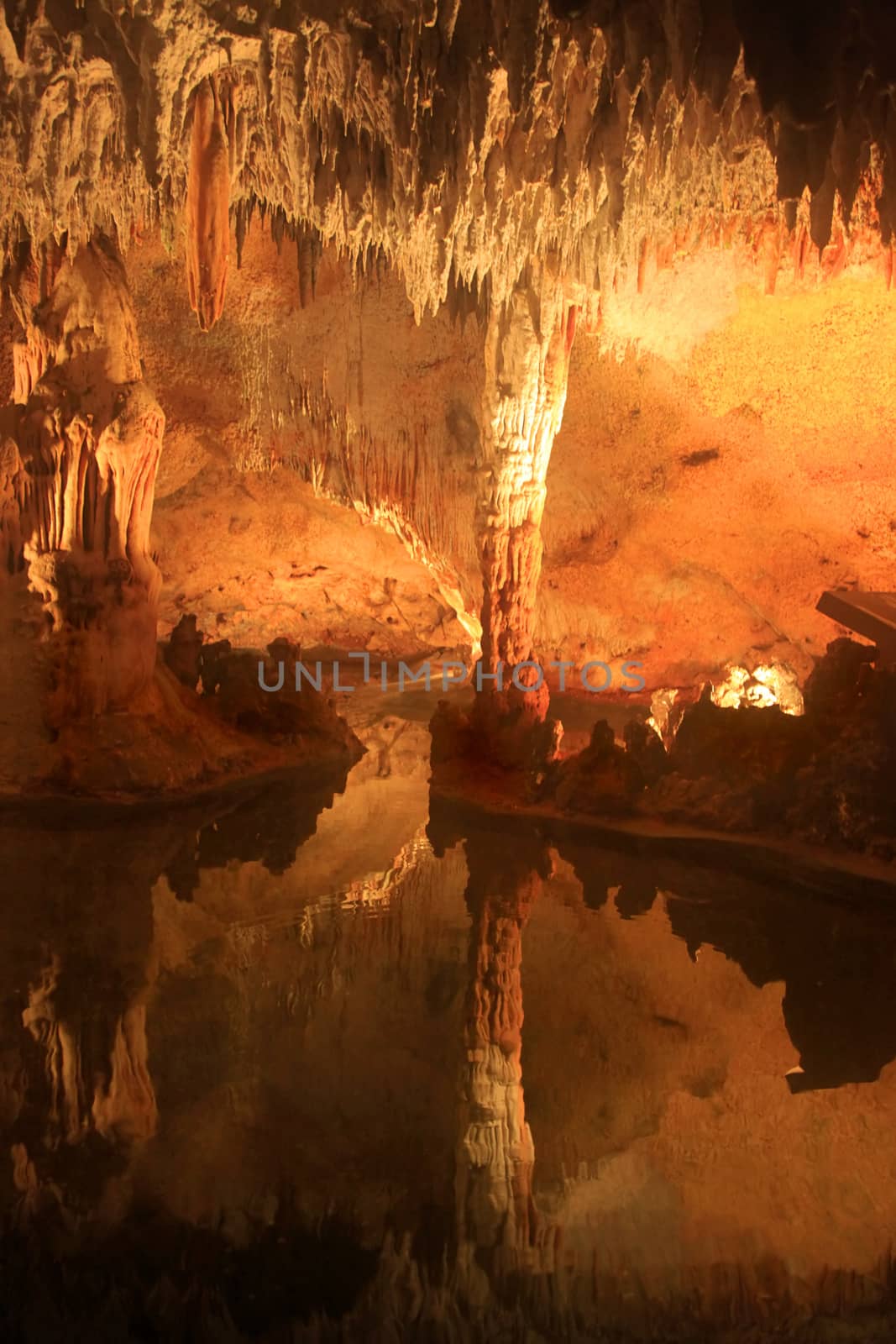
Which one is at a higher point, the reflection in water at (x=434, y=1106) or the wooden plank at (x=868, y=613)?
the wooden plank at (x=868, y=613)

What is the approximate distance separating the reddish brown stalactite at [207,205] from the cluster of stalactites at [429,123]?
12mm

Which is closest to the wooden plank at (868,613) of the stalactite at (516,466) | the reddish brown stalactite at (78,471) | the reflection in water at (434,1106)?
the stalactite at (516,466)

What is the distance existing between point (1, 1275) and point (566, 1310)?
41.6 inches

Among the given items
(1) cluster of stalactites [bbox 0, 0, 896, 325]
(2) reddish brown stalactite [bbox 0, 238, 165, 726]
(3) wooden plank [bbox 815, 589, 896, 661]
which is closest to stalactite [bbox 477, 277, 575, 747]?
(1) cluster of stalactites [bbox 0, 0, 896, 325]

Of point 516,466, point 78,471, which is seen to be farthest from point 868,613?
point 78,471

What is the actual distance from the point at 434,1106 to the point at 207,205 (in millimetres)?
4401

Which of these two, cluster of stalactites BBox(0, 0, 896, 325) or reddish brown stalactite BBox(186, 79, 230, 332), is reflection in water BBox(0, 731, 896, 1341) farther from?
reddish brown stalactite BBox(186, 79, 230, 332)

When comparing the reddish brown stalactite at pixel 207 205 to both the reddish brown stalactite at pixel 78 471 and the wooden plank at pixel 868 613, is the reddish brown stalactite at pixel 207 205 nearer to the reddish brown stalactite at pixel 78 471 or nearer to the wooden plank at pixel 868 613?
the reddish brown stalactite at pixel 78 471

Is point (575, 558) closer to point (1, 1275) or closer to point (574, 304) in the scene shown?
point (574, 304)

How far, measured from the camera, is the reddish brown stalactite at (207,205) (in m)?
5.09

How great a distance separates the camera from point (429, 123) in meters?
4.68

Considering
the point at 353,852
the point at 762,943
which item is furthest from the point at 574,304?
the point at 762,943

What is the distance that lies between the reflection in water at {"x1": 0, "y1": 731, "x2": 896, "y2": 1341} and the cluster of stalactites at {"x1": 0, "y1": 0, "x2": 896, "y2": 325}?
2882mm

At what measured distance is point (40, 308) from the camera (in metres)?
6.44
